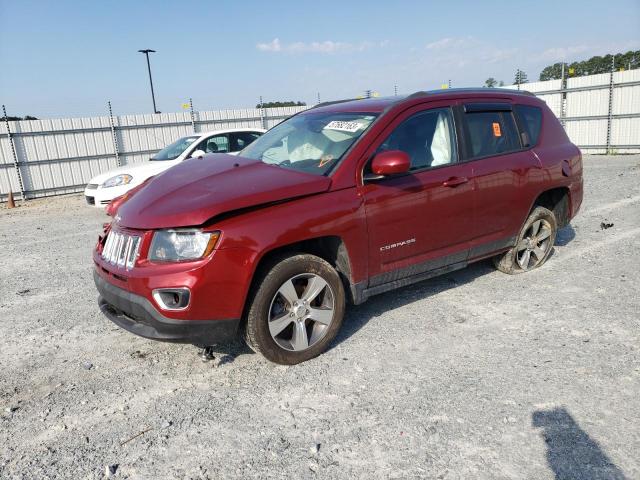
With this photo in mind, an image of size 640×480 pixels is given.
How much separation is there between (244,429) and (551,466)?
5.25 ft

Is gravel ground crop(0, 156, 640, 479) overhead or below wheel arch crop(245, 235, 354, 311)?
below

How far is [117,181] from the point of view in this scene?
31.4 ft

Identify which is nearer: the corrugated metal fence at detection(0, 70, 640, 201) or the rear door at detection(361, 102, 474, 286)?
the rear door at detection(361, 102, 474, 286)

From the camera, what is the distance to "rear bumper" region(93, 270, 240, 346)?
2.94 meters

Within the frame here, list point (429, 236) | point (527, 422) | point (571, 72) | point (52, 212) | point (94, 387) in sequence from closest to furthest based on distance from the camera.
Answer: point (527, 422), point (94, 387), point (429, 236), point (52, 212), point (571, 72)

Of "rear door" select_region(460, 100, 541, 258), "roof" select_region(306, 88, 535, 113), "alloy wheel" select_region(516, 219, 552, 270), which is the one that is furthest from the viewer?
"alloy wheel" select_region(516, 219, 552, 270)

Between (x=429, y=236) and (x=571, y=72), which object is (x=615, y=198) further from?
(x=571, y=72)

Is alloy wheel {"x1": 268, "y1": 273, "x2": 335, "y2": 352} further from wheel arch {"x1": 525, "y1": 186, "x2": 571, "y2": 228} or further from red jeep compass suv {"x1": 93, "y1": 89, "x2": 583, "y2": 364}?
wheel arch {"x1": 525, "y1": 186, "x2": 571, "y2": 228}

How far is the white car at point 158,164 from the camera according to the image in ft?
31.1

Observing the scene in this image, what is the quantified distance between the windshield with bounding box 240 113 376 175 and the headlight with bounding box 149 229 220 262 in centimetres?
100

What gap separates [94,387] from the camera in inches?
128

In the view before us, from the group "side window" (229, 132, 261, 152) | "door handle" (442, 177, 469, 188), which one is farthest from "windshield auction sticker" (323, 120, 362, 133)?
"side window" (229, 132, 261, 152)

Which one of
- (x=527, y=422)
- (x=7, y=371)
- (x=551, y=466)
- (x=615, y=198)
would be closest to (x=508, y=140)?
(x=527, y=422)

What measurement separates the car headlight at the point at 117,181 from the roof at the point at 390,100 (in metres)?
→ 6.16
